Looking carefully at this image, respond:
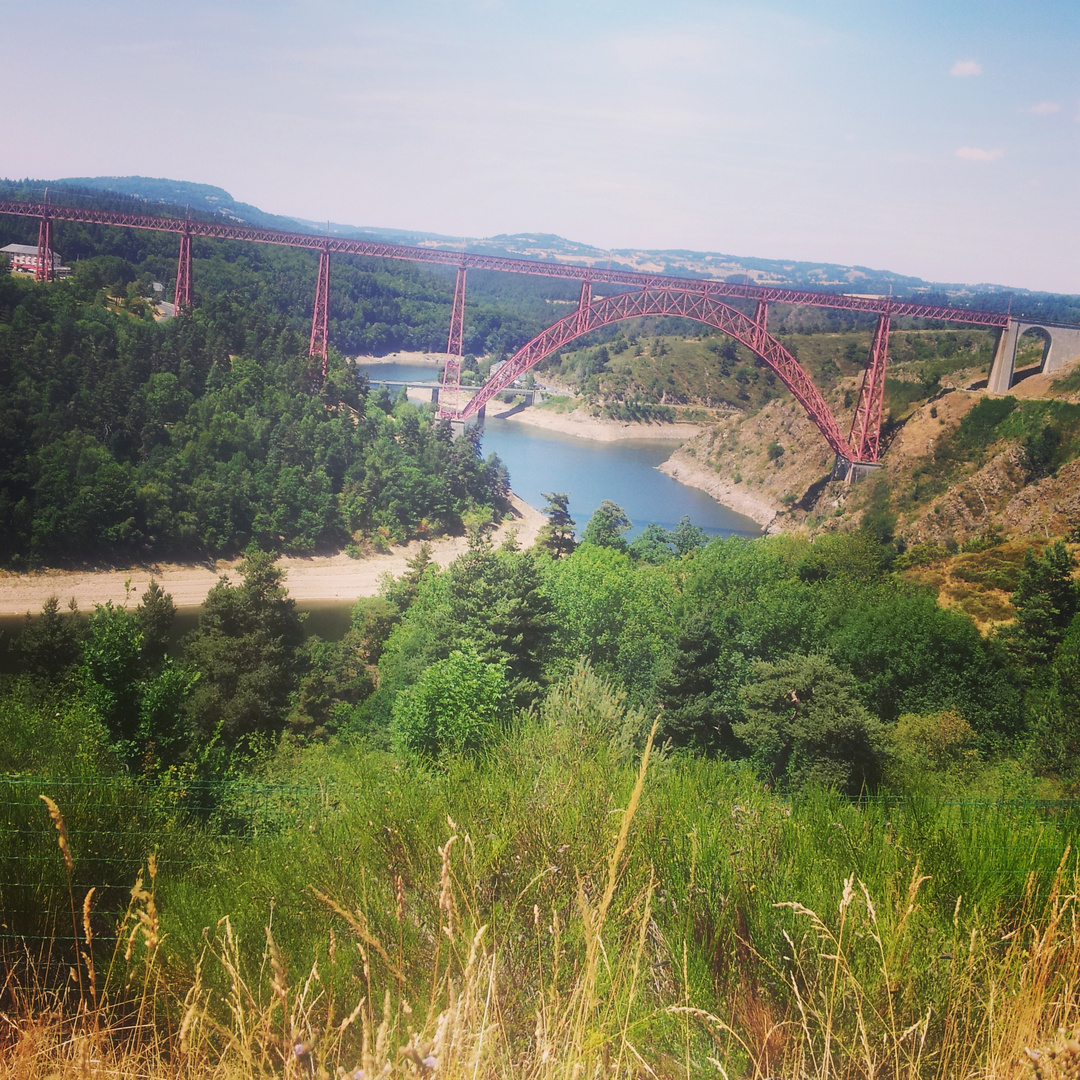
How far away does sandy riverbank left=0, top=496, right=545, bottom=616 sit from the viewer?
1454 centimetres

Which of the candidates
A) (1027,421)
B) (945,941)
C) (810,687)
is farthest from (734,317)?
(945,941)

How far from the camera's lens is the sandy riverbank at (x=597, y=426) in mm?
35500

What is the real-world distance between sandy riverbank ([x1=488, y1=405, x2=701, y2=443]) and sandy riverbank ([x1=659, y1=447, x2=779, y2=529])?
13.1ft

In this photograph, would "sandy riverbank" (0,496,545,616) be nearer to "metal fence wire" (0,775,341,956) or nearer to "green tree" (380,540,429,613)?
"green tree" (380,540,429,613)

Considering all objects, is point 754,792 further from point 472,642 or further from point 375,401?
point 375,401

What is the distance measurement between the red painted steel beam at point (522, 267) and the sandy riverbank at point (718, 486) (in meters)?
6.53

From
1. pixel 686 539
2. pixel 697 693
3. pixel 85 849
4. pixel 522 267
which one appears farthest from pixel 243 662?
pixel 522 267

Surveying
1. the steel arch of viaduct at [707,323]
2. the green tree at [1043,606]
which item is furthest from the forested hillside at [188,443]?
the green tree at [1043,606]

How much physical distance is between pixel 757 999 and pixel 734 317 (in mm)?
23594

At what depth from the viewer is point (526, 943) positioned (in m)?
1.56

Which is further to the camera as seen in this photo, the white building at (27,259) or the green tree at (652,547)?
the white building at (27,259)

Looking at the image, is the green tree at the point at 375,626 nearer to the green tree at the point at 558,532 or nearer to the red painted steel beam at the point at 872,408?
the green tree at the point at 558,532

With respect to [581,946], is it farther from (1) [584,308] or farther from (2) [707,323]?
(1) [584,308]

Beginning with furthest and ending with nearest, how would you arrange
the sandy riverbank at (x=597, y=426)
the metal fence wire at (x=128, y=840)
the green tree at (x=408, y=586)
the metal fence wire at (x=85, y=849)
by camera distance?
the sandy riverbank at (x=597, y=426)
the green tree at (x=408, y=586)
the metal fence wire at (x=85, y=849)
the metal fence wire at (x=128, y=840)
